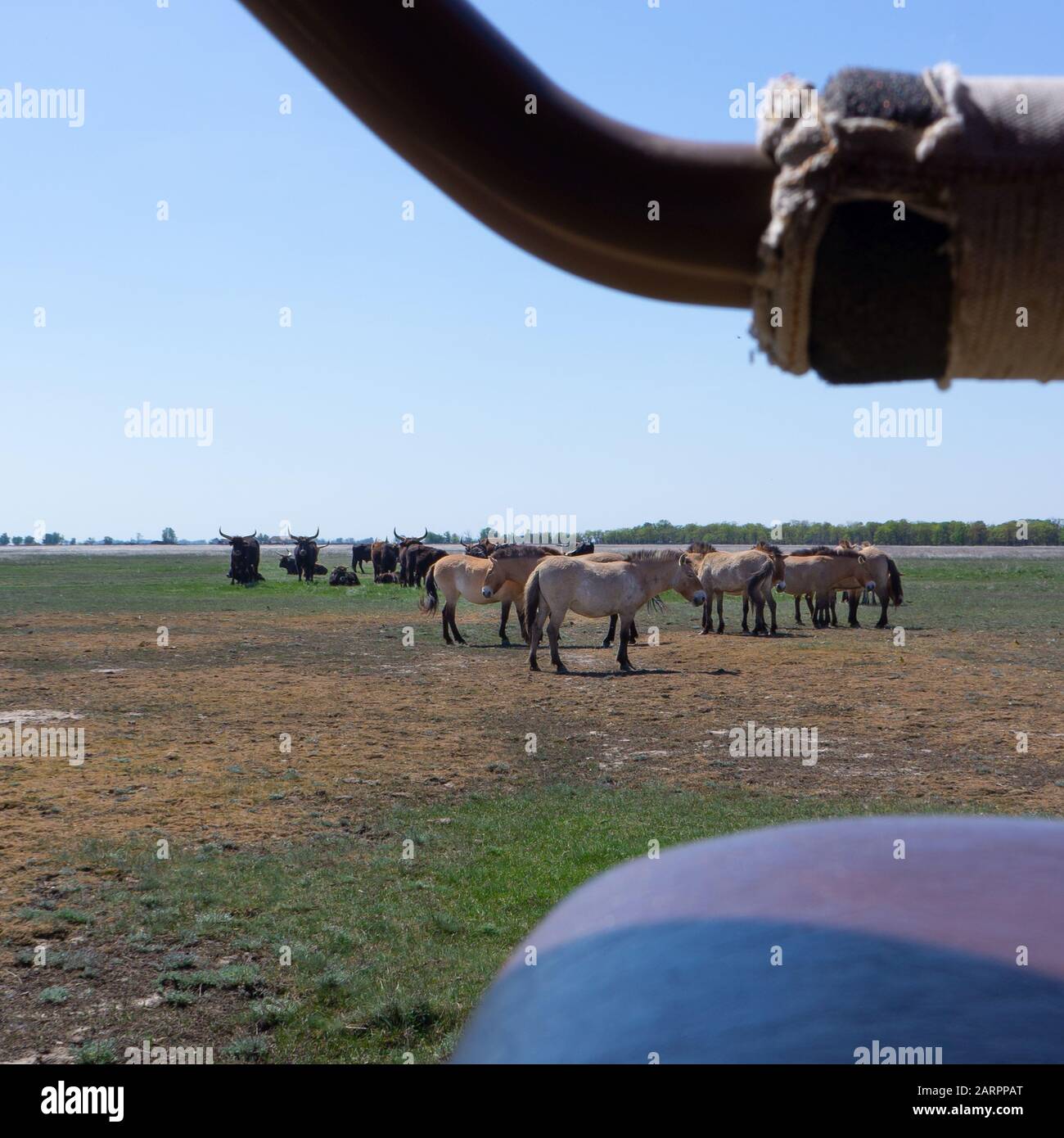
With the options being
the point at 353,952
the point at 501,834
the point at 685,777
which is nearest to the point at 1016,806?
the point at 685,777

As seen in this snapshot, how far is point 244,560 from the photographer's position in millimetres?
45906

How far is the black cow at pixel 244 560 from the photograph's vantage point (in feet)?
148

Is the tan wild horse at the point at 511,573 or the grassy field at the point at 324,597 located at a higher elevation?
the tan wild horse at the point at 511,573

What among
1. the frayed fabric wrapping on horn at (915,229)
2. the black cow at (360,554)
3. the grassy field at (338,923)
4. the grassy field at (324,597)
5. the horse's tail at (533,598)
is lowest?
the grassy field at (338,923)

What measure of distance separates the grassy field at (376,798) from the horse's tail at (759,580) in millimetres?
2872

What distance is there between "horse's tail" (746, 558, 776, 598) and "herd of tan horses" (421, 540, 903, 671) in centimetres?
2

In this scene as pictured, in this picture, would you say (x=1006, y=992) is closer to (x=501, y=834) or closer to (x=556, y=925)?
(x=556, y=925)

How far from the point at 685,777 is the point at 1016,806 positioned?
2.71 meters

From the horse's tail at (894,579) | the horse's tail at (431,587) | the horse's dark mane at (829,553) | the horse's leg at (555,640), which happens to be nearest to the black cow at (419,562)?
the horse's tail at (431,587)

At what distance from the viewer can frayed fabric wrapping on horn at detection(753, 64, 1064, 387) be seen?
78 cm

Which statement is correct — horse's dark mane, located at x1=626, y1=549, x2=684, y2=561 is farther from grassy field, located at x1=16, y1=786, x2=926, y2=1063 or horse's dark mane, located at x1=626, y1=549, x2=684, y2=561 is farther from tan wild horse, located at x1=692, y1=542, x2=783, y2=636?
grassy field, located at x1=16, y1=786, x2=926, y2=1063

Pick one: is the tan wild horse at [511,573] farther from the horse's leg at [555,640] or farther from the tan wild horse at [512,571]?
the horse's leg at [555,640]

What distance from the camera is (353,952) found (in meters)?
5.42

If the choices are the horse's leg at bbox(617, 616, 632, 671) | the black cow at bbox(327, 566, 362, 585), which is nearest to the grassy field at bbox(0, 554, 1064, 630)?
the black cow at bbox(327, 566, 362, 585)
